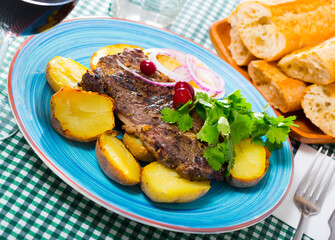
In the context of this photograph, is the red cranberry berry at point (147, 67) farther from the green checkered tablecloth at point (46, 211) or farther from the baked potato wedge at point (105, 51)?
the green checkered tablecloth at point (46, 211)

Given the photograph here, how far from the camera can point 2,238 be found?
72.1 inches

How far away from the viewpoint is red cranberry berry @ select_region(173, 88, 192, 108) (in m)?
2.30

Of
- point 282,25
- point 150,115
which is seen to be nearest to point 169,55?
point 150,115

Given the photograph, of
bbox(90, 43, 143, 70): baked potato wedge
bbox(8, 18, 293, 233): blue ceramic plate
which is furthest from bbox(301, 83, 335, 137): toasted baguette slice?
bbox(90, 43, 143, 70): baked potato wedge

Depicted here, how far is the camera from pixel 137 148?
83.9 inches

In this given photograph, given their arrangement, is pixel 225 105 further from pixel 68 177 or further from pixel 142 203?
pixel 68 177

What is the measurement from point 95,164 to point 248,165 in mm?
848

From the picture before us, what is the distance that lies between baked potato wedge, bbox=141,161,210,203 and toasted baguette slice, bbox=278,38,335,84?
150 cm

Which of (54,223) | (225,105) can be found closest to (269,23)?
(225,105)

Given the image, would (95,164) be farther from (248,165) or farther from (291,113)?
(291,113)

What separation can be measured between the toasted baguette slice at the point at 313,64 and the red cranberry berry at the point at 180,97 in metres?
1.23

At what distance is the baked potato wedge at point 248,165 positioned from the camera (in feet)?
7.41

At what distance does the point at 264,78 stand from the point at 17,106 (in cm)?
196

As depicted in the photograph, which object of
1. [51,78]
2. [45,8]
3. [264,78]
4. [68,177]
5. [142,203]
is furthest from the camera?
[264,78]
